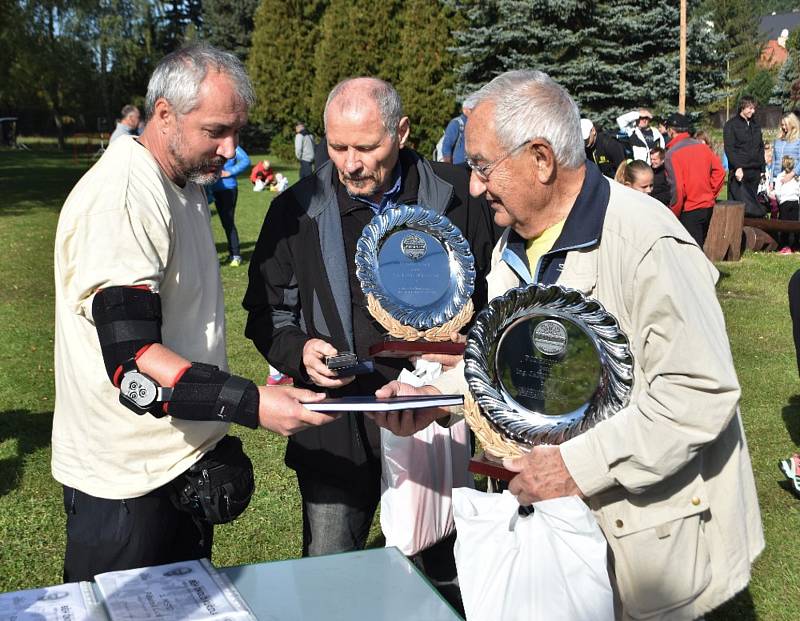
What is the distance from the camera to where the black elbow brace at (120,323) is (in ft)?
8.13

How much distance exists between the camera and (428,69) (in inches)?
1266

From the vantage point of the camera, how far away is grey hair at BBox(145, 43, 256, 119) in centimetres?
275

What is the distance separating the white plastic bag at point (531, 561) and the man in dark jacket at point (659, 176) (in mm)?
10880

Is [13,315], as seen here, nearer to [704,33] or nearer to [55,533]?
[55,533]

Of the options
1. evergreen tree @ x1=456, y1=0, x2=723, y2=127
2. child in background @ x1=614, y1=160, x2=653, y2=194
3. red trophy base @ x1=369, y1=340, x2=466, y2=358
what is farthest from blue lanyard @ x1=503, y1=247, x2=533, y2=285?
evergreen tree @ x1=456, y1=0, x2=723, y2=127

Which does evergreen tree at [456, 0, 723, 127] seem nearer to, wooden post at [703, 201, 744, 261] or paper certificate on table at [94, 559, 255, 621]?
wooden post at [703, 201, 744, 261]

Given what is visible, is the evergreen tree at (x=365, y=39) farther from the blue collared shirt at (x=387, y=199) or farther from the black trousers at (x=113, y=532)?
the black trousers at (x=113, y=532)

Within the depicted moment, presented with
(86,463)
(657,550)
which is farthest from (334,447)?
(657,550)

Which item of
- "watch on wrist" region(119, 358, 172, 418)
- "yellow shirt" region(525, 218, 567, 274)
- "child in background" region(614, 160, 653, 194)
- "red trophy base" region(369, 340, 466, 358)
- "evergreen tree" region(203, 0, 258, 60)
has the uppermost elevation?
"evergreen tree" region(203, 0, 258, 60)

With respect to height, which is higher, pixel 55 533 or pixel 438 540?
pixel 438 540

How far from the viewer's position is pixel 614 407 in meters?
2.39

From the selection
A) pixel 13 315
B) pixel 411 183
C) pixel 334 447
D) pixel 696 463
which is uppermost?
pixel 411 183

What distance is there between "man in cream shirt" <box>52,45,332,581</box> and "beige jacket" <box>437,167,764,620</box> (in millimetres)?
891

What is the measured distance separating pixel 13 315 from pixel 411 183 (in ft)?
29.5
